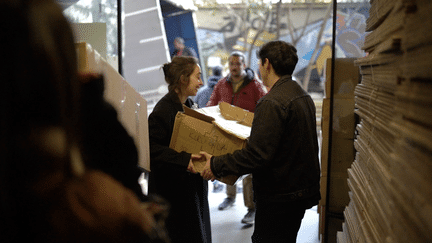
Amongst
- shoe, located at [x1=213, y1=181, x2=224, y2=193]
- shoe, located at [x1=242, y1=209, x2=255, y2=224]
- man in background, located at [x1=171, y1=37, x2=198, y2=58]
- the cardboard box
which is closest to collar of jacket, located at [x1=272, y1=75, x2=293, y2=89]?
the cardboard box

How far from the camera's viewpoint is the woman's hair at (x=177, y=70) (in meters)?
2.62

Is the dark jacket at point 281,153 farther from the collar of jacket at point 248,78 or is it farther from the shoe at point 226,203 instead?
the shoe at point 226,203

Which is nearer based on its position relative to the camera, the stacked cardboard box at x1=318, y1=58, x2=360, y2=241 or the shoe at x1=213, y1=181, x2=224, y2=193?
the stacked cardboard box at x1=318, y1=58, x2=360, y2=241

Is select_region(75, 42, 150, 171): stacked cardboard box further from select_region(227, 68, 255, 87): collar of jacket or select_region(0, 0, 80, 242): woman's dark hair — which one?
select_region(227, 68, 255, 87): collar of jacket

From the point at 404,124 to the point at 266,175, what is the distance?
1424 mm

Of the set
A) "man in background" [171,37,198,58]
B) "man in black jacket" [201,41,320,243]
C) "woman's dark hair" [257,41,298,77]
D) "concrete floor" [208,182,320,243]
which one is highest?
"man in background" [171,37,198,58]

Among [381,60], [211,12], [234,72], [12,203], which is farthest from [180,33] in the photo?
[12,203]

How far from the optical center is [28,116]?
1.91 ft

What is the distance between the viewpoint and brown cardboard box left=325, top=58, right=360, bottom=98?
9.57 feet

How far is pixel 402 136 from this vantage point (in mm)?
692

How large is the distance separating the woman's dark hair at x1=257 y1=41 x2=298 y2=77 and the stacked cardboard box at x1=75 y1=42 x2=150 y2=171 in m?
0.83

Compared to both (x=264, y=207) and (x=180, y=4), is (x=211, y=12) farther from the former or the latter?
(x=264, y=207)

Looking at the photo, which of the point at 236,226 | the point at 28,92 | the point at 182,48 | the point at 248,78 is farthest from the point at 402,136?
the point at 182,48

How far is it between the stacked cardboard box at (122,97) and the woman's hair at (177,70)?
0.85 meters
